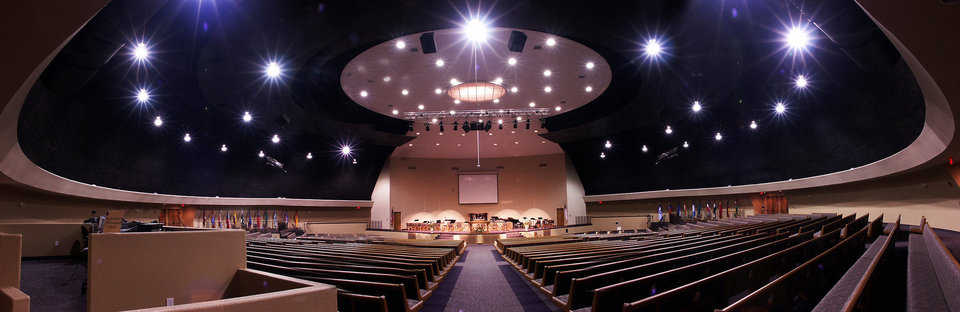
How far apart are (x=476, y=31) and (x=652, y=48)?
14.0 ft

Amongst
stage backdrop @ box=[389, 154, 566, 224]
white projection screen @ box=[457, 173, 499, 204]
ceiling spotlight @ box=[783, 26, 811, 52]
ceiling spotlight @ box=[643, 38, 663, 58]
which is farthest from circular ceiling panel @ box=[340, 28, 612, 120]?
white projection screen @ box=[457, 173, 499, 204]

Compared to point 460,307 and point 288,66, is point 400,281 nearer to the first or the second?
point 460,307

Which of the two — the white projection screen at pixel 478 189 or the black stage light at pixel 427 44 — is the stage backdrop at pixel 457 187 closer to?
the white projection screen at pixel 478 189

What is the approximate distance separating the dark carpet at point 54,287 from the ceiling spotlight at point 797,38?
40.6ft

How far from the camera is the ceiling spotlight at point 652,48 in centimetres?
935

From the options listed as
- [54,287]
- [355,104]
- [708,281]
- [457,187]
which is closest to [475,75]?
[355,104]

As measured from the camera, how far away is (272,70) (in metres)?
10.4

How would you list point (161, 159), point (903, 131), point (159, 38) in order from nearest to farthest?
point (159, 38), point (903, 131), point (161, 159)

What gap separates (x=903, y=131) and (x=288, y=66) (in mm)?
14777

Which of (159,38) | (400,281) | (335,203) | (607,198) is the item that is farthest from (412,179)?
(400,281)

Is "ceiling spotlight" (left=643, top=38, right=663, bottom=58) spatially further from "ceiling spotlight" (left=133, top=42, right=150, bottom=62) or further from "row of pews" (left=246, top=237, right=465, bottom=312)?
"ceiling spotlight" (left=133, top=42, right=150, bottom=62)

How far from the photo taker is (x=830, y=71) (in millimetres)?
10016

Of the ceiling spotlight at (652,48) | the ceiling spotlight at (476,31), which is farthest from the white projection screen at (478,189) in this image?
the ceiling spotlight at (476,31)

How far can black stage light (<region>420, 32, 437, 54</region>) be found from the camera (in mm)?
9430
